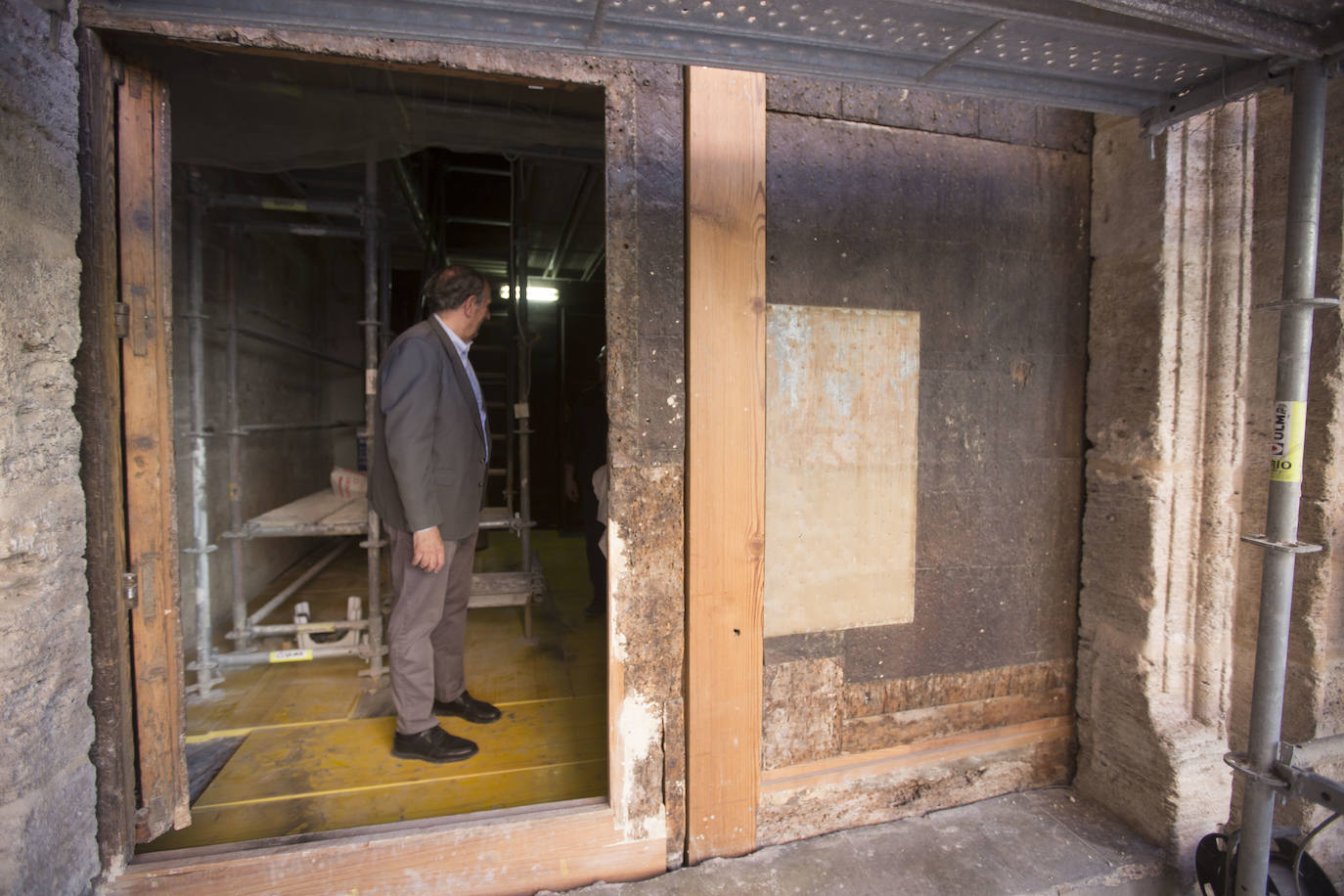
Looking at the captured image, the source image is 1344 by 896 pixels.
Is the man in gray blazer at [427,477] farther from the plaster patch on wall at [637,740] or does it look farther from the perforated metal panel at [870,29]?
the perforated metal panel at [870,29]

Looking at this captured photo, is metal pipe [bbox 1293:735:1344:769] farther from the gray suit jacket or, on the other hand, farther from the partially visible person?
the partially visible person

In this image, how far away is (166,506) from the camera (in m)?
1.99

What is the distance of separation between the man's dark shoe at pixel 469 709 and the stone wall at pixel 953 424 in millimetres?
1515

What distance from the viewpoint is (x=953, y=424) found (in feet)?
8.16

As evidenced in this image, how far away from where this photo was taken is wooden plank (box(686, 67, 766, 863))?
2105 millimetres

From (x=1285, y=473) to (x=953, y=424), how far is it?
3.09 ft

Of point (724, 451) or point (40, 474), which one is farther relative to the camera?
point (724, 451)

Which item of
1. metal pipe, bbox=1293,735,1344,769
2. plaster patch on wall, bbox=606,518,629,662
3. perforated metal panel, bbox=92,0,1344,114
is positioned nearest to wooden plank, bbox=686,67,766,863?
plaster patch on wall, bbox=606,518,629,662

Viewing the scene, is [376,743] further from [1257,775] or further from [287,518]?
[1257,775]

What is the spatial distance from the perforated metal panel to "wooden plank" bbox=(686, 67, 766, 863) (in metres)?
0.45

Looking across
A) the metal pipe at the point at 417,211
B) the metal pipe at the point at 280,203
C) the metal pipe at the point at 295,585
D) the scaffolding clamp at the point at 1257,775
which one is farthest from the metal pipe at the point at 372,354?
the scaffolding clamp at the point at 1257,775

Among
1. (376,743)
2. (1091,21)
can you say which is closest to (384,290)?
(376,743)

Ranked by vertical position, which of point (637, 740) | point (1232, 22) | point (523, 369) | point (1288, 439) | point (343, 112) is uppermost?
point (343, 112)

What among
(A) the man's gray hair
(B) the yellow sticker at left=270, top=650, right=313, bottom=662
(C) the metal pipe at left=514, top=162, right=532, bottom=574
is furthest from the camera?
(C) the metal pipe at left=514, top=162, right=532, bottom=574
